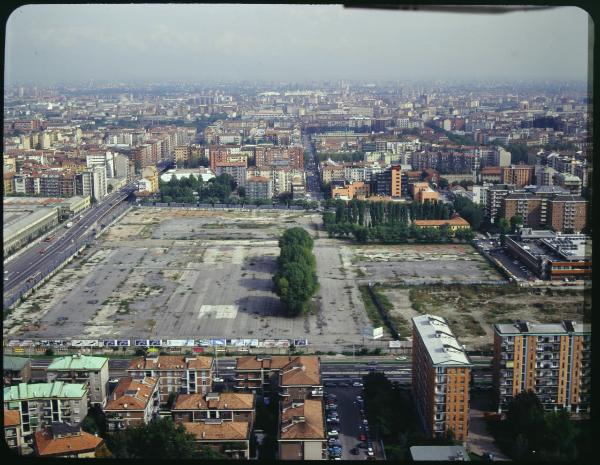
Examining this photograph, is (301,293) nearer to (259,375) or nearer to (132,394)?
(259,375)

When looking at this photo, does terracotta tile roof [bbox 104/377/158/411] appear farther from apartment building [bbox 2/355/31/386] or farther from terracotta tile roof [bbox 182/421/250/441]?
apartment building [bbox 2/355/31/386]

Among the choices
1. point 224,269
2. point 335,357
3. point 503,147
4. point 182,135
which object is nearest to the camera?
point 335,357

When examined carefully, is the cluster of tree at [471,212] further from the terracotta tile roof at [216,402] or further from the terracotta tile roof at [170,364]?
the terracotta tile roof at [216,402]

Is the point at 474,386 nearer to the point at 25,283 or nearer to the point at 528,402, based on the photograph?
the point at 528,402

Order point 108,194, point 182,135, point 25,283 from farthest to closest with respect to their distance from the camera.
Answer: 1. point 182,135
2. point 108,194
3. point 25,283

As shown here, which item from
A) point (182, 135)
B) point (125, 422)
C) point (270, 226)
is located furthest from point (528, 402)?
point (182, 135)

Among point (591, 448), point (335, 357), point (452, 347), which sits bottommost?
point (335, 357)

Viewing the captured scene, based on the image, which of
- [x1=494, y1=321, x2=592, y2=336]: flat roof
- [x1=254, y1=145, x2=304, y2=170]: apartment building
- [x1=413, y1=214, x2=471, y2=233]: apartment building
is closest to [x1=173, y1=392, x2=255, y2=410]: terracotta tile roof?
[x1=494, y1=321, x2=592, y2=336]: flat roof
